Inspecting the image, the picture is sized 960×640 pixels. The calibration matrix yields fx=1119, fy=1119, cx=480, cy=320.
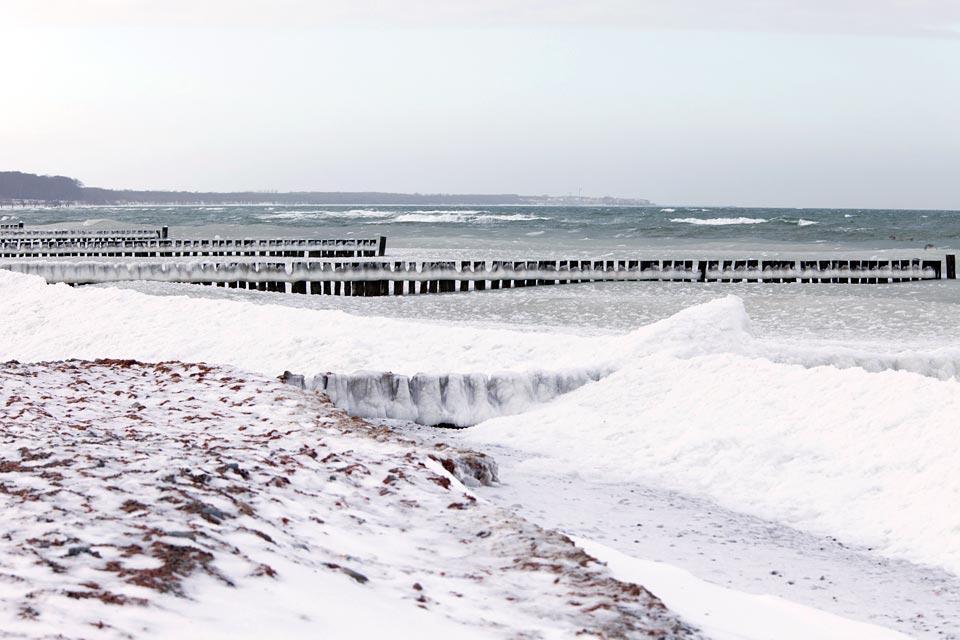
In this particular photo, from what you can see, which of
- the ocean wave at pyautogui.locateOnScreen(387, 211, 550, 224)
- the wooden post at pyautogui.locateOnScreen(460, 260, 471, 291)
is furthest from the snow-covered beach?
the ocean wave at pyautogui.locateOnScreen(387, 211, 550, 224)

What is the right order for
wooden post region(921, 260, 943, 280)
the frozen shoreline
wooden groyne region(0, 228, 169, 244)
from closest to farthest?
the frozen shoreline, wooden post region(921, 260, 943, 280), wooden groyne region(0, 228, 169, 244)

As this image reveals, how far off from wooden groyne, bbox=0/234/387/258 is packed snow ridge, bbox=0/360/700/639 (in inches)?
1550

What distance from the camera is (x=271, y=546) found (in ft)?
17.4

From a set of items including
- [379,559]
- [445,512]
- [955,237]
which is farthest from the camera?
[955,237]

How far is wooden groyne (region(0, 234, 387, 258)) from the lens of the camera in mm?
47594

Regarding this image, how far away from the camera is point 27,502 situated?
18.2 ft

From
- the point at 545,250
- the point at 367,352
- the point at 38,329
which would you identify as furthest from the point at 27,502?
the point at 545,250

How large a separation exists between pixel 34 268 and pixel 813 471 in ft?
86.9

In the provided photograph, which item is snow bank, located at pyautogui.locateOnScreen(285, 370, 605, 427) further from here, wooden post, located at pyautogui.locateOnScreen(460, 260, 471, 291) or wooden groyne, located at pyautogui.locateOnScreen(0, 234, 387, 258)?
wooden groyne, located at pyautogui.locateOnScreen(0, 234, 387, 258)

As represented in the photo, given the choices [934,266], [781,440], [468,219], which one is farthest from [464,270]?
[468,219]

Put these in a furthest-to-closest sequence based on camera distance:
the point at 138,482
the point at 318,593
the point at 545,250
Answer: the point at 545,250
the point at 138,482
the point at 318,593

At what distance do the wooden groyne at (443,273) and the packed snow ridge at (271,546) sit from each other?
78.9ft

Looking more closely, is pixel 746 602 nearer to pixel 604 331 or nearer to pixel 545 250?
pixel 604 331

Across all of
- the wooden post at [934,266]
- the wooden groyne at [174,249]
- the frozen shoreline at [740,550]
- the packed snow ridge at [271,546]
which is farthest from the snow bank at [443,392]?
the wooden groyne at [174,249]
